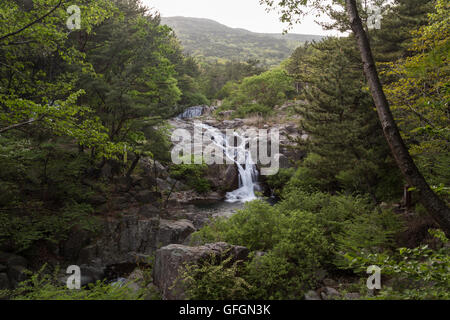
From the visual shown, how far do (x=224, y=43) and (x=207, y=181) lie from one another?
5325 inches

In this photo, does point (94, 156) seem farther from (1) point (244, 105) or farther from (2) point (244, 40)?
(2) point (244, 40)

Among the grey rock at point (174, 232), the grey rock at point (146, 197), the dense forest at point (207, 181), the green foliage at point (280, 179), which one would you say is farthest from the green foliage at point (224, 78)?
the grey rock at point (174, 232)

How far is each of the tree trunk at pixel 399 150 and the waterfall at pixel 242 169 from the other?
41.0ft

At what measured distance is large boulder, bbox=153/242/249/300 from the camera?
3926 mm

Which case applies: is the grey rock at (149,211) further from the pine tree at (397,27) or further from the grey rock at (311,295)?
the pine tree at (397,27)

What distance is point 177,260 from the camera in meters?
4.19

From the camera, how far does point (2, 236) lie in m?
6.59

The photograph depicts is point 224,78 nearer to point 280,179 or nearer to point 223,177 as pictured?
point 223,177

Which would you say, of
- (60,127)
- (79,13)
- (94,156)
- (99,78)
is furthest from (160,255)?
(99,78)

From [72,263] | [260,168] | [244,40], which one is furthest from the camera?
[244,40]

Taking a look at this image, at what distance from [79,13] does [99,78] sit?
386 centimetres

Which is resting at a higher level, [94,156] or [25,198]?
[94,156]

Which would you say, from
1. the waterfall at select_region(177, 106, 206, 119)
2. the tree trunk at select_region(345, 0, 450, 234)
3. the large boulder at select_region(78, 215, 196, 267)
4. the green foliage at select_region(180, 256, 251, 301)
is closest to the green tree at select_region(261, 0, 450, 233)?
the tree trunk at select_region(345, 0, 450, 234)

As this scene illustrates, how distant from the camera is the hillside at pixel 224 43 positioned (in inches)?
4213
